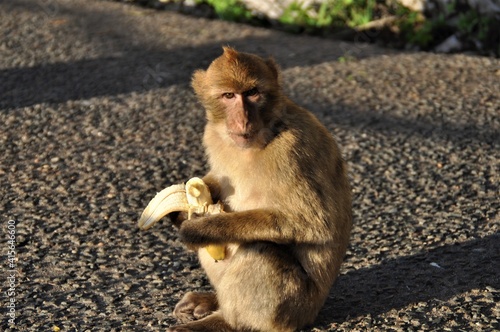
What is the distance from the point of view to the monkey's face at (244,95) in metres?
3.37

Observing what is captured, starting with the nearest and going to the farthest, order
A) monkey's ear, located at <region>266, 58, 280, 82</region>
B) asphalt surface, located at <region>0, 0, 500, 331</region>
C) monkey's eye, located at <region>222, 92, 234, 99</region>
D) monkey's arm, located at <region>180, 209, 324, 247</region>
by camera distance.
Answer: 1. monkey's arm, located at <region>180, 209, 324, 247</region>
2. monkey's eye, located at <region>222, 92, 234, 99</region>
3. monkey's ear, located at <region>266, 58, 280, 82</region>
4. asphalt surface, located at <region>0, 0, 500, 331</region>

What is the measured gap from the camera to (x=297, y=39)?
786 cm

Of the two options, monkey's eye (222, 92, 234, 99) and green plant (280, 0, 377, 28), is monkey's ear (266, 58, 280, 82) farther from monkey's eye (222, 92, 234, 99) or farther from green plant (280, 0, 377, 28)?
green plant (280, 0, 377, 28)

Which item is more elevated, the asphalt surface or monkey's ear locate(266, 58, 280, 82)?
monkey's ear locate(266, 58, 280, 82)

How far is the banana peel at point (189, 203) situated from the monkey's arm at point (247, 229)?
0.10 meters

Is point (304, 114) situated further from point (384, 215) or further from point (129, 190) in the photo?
point (129, 190)

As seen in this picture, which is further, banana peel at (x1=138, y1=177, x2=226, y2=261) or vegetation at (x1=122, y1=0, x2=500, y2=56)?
vegetation at (x1=122, y1=0, x2=500, y2=56)

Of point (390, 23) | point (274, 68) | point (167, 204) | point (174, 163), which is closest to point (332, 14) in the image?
point (390, 23)

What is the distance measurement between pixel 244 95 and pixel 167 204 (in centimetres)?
59

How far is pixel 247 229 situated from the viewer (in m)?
3.30

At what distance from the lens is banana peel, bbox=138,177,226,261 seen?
3514 mm

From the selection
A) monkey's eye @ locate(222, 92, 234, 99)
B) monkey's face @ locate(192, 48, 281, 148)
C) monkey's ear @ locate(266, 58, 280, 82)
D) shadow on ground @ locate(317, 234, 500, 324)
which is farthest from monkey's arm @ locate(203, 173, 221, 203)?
shadow on ground @ locate(317, 234, 500, 324)

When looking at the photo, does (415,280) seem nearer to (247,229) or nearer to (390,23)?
(247,229)

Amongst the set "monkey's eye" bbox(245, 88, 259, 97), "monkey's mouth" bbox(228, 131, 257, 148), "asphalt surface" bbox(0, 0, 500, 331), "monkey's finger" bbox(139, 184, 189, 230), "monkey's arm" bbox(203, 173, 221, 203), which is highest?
"monkey's eye" bbox(245, 88, 259, 97)
